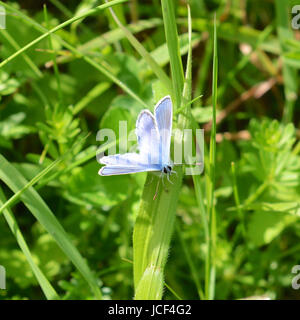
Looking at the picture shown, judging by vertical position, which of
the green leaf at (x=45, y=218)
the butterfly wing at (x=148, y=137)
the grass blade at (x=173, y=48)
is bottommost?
the green leaf at (x=45, y=218)

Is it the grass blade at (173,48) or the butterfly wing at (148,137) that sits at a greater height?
the grass blade at (173,48)

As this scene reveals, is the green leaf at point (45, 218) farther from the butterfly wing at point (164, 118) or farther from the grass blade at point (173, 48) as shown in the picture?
the grass blade at point (173, 48)

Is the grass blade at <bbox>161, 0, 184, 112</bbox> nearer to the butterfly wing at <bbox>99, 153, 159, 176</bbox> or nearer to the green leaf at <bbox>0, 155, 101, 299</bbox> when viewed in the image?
the butterfly wing at <bbox>99, 153, 159, 176</bbox>

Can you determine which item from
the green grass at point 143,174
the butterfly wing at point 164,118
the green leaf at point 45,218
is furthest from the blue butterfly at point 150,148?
the green leaf at point 45,218

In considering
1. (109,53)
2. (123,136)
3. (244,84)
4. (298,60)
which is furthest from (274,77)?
(123,136)
